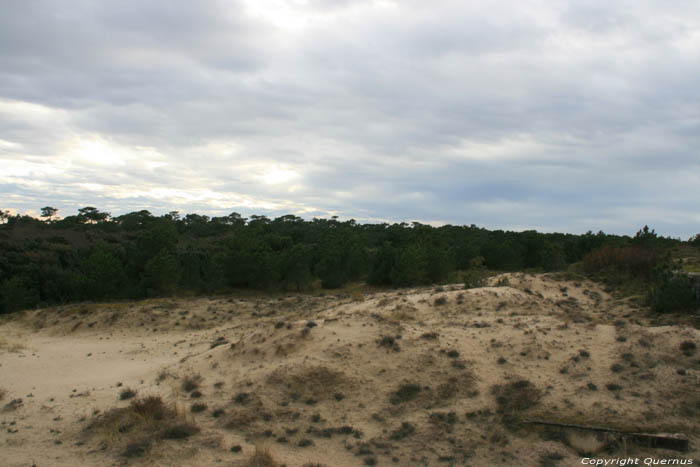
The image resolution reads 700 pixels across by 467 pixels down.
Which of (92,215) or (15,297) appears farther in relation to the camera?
(92,215)

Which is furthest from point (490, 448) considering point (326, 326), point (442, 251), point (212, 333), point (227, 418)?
point (442, 251)

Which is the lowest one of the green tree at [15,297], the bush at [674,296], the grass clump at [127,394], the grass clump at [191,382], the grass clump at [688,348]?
the green tree at [15,297]

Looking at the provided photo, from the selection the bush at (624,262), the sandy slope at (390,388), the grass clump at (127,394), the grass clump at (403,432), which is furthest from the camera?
the bush at (624,262)

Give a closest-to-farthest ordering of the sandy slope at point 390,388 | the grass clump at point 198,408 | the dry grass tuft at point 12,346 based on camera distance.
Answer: the sandy slope at point 390,388
the grass clump at point 198,408
the dry grass tuft at point 12,346

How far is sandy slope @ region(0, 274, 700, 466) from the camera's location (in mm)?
8352

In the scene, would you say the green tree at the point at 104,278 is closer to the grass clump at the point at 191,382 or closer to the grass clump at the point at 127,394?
the grass clump at the point at 127,394

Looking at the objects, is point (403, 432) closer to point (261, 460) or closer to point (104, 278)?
point (261, 460)

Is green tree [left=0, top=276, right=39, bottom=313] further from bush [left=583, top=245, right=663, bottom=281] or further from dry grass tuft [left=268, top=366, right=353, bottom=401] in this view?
bush [left=583, top=245, right=663, bottom=281]

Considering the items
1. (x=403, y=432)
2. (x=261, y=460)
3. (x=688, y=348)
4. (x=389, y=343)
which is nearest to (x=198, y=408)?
(x=261, y=460)

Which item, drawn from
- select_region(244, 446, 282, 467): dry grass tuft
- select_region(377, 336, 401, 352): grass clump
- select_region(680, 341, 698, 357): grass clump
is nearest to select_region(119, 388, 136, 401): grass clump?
select_region(244, 446, 282, 467): dry grass tuft

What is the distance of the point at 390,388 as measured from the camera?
10.9 meters

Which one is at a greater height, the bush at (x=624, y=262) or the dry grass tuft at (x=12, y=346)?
the bush at (x=624, y=262)

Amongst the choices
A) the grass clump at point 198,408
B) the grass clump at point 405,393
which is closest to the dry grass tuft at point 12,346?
the grass clump at point 198,408

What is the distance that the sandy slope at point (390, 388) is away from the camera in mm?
8352
